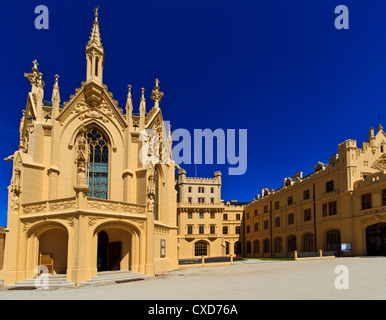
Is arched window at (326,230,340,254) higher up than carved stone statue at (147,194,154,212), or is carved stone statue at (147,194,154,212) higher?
carved stone statue at (147,194,154,212)

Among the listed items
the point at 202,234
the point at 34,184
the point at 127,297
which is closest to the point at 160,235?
the point at 34,184

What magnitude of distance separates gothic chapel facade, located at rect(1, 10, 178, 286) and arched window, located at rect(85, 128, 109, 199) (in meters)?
0.08

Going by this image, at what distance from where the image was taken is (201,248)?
209ft

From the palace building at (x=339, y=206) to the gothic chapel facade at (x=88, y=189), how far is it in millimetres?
21368

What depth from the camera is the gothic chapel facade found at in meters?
19.6

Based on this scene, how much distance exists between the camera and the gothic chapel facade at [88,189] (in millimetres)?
19609

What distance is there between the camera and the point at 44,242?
21531mm

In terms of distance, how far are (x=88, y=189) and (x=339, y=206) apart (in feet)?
103

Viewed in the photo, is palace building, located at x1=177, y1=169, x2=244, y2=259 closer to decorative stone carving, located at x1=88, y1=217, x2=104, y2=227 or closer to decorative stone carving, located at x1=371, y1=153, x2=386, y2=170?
decorative stone carving, located at x1=371, y1=153, x2=386, y2=170

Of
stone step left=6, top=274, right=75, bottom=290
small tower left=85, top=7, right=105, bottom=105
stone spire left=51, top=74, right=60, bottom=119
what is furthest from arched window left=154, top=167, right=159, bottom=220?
stone step left=6, top=274, right=75, bottom=290

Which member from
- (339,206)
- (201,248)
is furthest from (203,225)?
(339,206)

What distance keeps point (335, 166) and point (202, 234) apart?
1237 inches

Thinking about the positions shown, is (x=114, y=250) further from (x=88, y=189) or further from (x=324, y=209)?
(x=324, y=209)

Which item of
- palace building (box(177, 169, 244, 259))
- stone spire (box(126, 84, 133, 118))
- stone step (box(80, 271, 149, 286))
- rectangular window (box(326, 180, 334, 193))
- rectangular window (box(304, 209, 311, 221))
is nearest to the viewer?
stone step (box(80, 271, 149, 286))
